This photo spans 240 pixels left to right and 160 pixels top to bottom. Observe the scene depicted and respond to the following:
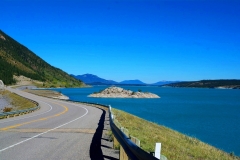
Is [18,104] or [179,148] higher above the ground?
[179,148]

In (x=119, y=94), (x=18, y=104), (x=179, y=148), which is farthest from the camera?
(x=119, y=94)

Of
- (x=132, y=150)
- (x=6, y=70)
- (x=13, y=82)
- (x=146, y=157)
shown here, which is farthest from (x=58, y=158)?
(x=6, y=70)

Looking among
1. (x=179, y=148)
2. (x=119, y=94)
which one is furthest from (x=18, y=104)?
(x=119, y=94)

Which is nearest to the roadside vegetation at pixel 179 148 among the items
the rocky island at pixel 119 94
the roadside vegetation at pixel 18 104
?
the roadside vegetation at pixel 18 104

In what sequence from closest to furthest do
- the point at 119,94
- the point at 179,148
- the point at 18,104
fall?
the point at 179,148, the point at 18,104, the point at 119,94

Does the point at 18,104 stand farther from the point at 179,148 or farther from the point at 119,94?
the point at 119,94

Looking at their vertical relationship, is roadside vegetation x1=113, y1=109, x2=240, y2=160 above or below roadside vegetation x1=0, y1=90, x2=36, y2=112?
above

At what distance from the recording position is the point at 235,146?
82.8 ft

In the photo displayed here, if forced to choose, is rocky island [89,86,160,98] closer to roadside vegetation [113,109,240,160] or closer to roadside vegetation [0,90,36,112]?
roadside vegetation [0,90,36,112]

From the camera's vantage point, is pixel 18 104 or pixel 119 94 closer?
pixel 18 104

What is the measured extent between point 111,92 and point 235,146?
102 m

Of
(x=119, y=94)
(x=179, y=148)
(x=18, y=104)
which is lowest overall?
(x=18, y=104)

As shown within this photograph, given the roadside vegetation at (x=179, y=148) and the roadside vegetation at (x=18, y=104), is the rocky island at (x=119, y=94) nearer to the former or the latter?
the roadside vegetation at (x=18, y=104)

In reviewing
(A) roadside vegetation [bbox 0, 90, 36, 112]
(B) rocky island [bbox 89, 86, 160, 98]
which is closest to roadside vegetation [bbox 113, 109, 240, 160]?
A: (A) roadside vegetation [bbox 0, 90, 36, 112]
